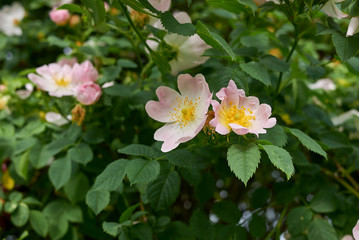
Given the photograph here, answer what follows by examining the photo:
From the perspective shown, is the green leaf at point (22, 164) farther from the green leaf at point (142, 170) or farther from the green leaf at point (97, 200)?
the green leaf at point (142, 170)

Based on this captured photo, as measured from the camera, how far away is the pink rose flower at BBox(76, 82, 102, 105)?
39.4 inches

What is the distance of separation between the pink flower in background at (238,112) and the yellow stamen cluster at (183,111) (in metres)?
0.10

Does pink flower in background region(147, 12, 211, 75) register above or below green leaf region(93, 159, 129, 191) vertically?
above

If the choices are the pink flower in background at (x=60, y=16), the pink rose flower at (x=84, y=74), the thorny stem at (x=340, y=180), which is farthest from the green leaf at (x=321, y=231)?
the pink flower in background at (x=60, y=16)

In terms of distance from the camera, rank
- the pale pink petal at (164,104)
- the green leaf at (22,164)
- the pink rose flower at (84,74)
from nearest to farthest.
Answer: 1. the pale pink petal at (164,104)
2. the pink rose flower at (84,74)
3. the green leaf at (22,164)

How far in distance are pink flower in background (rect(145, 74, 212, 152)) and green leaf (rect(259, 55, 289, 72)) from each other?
212 millimetres

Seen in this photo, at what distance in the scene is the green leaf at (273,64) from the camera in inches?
33.7

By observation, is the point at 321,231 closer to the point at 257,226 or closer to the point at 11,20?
the point at 257,226

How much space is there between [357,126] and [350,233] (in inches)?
21.9

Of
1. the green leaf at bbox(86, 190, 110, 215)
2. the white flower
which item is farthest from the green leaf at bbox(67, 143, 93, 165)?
the white flower

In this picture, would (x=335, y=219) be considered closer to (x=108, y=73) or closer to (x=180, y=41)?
(x=180, y=41)

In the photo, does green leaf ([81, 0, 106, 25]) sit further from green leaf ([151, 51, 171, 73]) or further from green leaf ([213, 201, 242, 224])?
green leaf ([213, 201, 242, 224])

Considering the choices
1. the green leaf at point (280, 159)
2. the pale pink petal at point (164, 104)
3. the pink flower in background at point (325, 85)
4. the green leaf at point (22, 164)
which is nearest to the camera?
the green leaf at point (280, 159)

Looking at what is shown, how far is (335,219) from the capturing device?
103 cm
